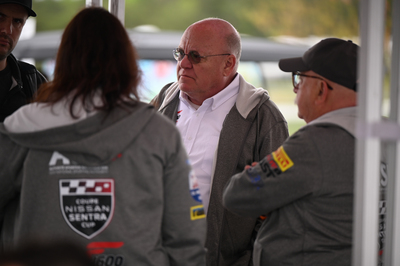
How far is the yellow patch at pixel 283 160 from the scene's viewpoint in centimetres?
169

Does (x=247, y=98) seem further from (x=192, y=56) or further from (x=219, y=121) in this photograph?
(x=192, y=56)

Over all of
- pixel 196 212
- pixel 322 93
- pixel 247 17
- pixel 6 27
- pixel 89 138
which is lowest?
pixel 196 212

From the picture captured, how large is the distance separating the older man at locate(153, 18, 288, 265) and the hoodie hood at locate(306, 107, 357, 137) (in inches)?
27.8

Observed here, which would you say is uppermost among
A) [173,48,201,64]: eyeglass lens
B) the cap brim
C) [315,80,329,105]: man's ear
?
[173,48,201,64]: eyeglass lens

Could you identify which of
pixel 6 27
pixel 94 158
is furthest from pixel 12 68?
pixel 94 158

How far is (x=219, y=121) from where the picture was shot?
2609 millimetres

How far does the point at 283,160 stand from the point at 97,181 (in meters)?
0.70

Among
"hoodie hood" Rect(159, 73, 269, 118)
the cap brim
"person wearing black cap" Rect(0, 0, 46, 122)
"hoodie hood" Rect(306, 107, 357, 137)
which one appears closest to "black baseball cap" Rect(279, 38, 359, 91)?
the cap brim

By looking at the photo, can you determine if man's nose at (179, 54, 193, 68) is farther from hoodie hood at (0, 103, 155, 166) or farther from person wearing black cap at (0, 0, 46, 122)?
hoodie hood at (0, 103, 155, 166)

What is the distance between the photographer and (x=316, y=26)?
19.4 meters

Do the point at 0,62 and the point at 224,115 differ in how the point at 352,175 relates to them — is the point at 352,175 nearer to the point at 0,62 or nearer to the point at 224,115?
the point at 224,115

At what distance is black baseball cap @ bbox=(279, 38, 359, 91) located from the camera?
1813mm

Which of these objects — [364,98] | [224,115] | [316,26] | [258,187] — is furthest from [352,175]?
[316,26]

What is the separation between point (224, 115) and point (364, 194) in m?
1.40
